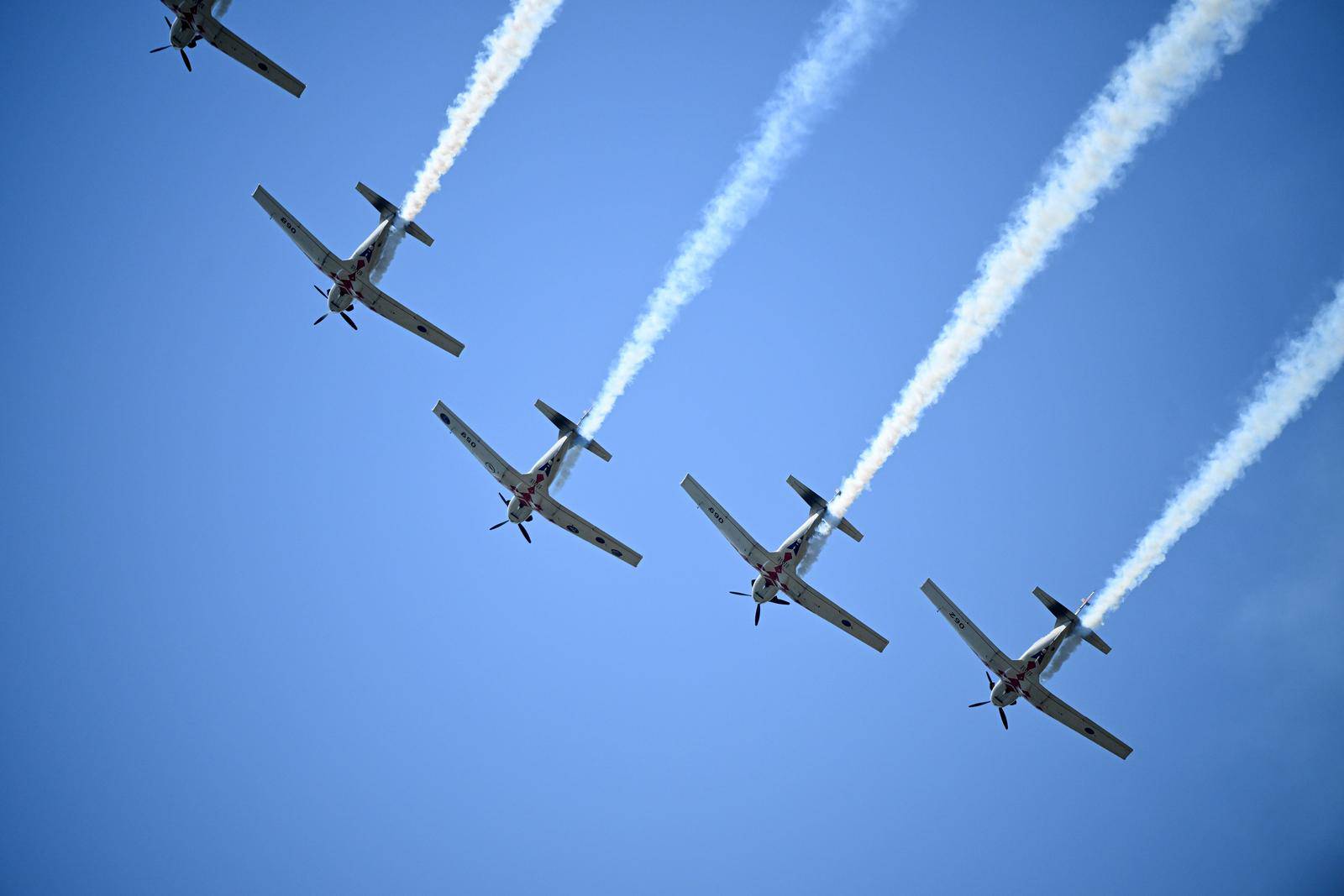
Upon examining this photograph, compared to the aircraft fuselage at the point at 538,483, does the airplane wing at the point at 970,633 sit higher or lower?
lower

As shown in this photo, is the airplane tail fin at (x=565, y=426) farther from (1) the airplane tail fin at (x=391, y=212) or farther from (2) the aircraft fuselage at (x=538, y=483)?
(1) the airplane tail fin at (x=391, y=212)

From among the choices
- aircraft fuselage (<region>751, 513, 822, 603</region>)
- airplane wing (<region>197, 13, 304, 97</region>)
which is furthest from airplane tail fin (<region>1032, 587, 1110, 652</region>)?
airplane wing (<region>197, 13, 304, 97</region>)

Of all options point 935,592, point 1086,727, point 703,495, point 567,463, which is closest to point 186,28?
point 567,463

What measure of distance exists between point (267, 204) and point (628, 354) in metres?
13.2

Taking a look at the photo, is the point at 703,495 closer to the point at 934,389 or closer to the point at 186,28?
the point at 934,389

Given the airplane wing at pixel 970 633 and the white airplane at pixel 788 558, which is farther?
the airplane wing at pixel 970 633

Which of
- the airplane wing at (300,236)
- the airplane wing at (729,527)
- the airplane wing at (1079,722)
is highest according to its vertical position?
the airplane wing at (300,236)

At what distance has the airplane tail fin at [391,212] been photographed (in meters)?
28.7

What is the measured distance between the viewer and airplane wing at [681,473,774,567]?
30625 mm

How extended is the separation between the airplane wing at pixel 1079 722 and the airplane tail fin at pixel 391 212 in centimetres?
2450

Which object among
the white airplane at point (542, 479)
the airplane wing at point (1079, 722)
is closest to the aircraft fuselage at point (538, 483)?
the white airplane at point (542, 479)

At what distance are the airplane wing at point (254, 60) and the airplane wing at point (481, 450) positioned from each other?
11041 mm

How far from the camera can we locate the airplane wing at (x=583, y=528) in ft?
104

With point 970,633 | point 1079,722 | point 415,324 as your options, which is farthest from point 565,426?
point 1079,722
